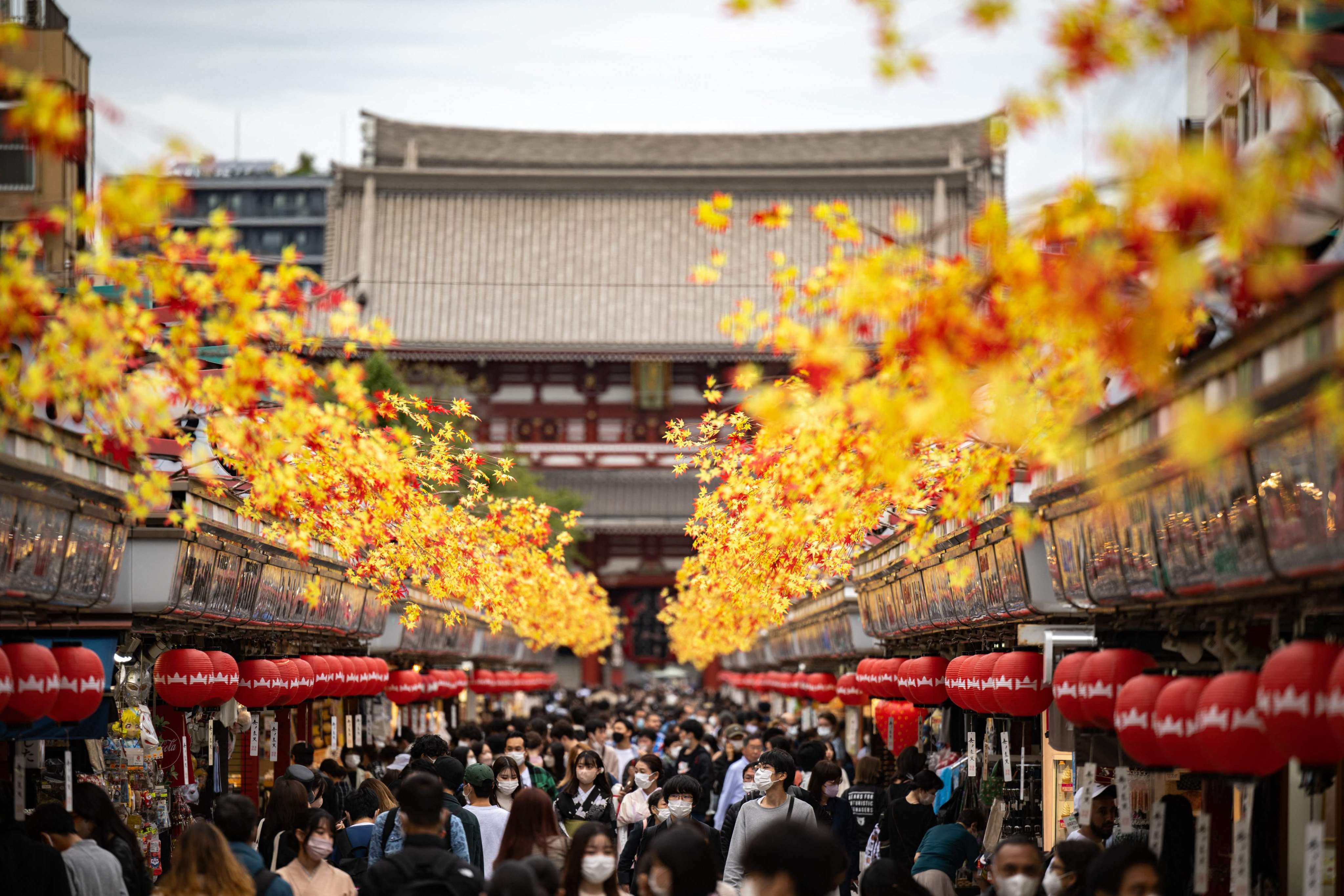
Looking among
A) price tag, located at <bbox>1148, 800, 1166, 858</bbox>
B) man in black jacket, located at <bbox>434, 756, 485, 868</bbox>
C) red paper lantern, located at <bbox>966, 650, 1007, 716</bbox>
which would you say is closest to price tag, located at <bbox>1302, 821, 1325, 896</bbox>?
price tag, located at <bbox>1148, 800, 1166, 858</bbox>

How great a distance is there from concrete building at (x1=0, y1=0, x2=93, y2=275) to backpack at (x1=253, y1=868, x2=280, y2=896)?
12.3 m

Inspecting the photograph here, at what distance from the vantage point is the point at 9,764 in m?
11.9

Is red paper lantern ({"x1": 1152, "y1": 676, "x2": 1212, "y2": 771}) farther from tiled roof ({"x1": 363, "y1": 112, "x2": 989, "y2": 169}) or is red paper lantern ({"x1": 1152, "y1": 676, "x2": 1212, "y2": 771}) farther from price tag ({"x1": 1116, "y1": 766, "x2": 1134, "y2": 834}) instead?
tiled roof ({"x1": 363, "y1": 112, "x2": 989, "y2": 169})

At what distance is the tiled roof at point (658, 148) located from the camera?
52.6 meters

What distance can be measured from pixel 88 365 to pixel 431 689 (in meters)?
20.3

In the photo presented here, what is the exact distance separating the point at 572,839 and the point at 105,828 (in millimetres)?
3203

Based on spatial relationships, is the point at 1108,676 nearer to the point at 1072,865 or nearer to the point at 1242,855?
the point at 1072,865

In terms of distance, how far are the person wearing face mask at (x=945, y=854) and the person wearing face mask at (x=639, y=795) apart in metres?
2.33

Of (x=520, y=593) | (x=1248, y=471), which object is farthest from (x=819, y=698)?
(x=1248, y=471)

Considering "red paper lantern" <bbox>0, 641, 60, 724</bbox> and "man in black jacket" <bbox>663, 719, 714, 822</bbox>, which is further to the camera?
"man in black jacket" <bbox>663, 719, 714, 822</bbox>

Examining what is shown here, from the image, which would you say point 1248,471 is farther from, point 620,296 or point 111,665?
point 620,296

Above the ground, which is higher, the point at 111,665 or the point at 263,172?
the point at 263,172

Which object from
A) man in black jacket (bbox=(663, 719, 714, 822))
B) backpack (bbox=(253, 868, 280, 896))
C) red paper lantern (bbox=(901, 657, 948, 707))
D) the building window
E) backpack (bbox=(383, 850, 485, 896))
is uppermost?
the building window

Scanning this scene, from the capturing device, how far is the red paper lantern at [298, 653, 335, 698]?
1692 centimetres
